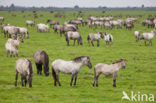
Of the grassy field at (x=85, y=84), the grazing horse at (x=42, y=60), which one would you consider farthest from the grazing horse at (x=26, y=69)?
the grazing horse at (x=42, y=60)

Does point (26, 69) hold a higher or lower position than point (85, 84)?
higher

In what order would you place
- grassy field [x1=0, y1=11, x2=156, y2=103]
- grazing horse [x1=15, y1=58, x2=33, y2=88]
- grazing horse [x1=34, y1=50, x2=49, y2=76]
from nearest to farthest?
grassy field [x1=0, y1=11, x2=156, y2=103]
grazing horse [x1=15, y1=58, x2=33, y2=88]
grazing horse [x1=34, y1=50, x2=49, y2=76]

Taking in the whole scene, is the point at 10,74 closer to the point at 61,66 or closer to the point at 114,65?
the point at 61,66

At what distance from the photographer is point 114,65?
14.7m

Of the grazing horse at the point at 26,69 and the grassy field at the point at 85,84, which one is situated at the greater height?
the grazing horse at the point at 26,69

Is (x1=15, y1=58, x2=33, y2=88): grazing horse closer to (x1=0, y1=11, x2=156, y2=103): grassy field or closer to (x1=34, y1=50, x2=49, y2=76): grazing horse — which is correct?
(x1=0, y1=11, x2=156, y2=103): grassy field

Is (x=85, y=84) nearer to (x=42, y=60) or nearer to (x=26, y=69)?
(x=42, y=60)

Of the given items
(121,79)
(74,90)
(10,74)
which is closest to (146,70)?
(121,79)

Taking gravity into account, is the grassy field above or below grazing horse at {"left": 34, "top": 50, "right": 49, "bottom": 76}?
below

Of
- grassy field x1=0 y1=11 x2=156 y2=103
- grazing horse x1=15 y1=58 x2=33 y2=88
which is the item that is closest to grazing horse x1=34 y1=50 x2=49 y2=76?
grassy field x1=0 y1=11 x2=156 y2=103

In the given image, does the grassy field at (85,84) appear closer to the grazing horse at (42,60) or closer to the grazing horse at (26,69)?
the grazing horse at (42,60)

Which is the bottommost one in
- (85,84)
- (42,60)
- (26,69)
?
(85,84)

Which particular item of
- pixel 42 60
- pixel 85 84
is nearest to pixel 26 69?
pixel 85 84

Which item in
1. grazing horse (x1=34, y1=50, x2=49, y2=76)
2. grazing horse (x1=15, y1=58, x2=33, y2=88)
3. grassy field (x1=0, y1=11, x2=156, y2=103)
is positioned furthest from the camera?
grazing horse (x1=34, y1=50, x2=49, y2=76)
